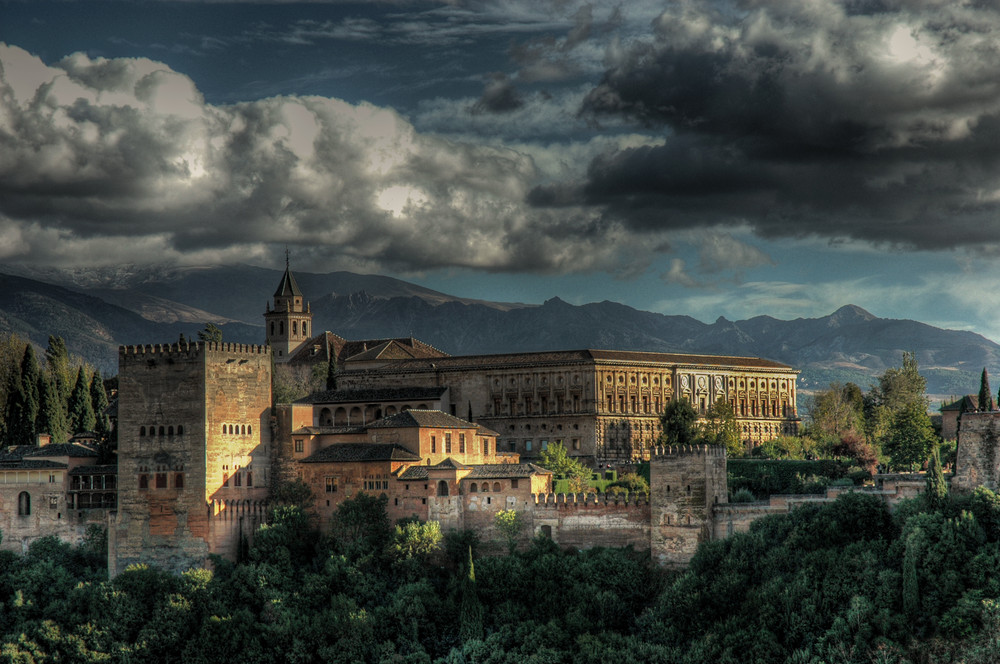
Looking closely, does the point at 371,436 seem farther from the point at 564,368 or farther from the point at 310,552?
the point at 564,368

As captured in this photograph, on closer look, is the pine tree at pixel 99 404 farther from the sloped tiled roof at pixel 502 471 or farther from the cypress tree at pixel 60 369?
the sloped tiled roof at pixel 502 471

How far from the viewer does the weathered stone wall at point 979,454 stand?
5584cm

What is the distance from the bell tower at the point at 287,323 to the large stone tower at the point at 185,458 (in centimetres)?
6593

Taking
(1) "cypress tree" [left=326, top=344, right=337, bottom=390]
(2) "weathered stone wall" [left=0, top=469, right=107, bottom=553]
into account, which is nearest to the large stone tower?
(2) "weathered stone wall" [left=0, top=469, right=107, bottom=553]

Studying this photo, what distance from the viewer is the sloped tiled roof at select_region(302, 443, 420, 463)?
6838cm

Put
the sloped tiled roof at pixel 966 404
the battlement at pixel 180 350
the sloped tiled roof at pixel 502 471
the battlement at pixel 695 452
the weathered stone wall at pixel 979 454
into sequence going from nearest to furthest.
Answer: the weathered stone wall at pixel 979 454 < the battlement at pixel 695 452 < the sloped tiled roof at pixel 502 471 < the battlement at pixel 180 350 < the sloped tiled roof at pixel 966 404

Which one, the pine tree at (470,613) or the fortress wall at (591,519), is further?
the fortress wall at (591,519)

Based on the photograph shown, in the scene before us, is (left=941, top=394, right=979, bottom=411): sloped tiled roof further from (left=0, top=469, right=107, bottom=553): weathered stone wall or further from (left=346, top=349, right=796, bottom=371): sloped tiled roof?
(left=0, top=469, right=107, bottom=553): weathered stone wall

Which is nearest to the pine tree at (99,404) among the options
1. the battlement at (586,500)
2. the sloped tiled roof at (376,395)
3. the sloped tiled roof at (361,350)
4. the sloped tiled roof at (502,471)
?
the sloped tiled roof at (376,395)

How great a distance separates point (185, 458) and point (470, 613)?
17.8 meters

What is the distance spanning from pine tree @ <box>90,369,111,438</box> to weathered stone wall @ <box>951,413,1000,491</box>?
5177 cm

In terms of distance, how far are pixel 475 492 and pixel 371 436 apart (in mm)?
7894

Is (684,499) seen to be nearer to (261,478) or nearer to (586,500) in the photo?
(586,500)

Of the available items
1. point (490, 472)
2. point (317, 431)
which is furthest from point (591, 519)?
point (317, 431)
